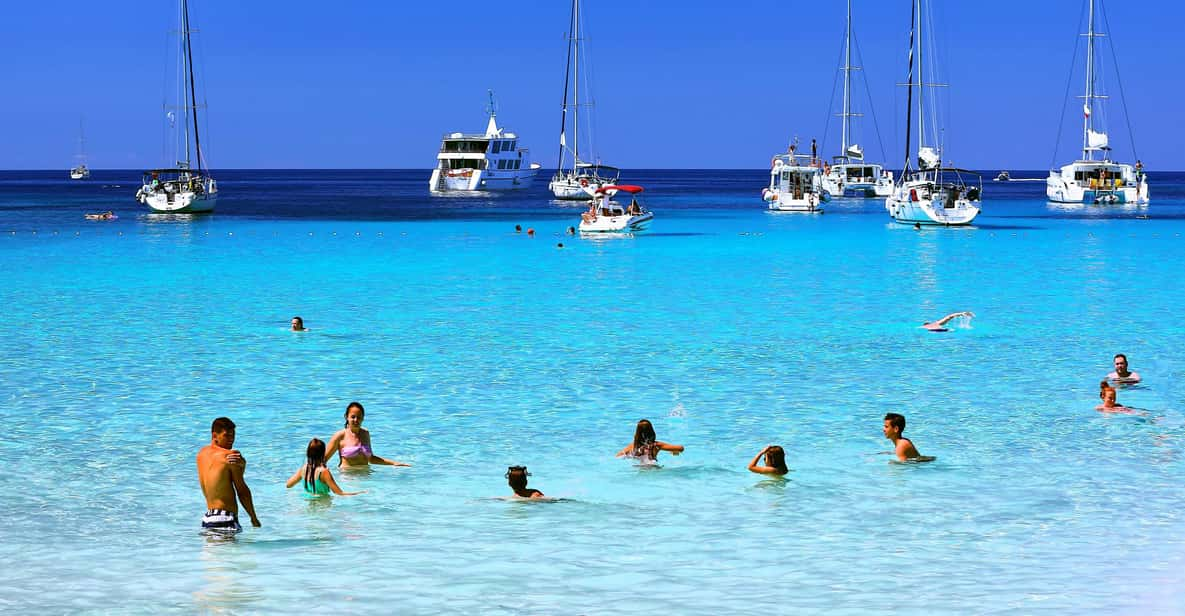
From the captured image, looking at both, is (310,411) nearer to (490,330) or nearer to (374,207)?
(490,330)

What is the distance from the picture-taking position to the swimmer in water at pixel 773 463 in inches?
Result: 607

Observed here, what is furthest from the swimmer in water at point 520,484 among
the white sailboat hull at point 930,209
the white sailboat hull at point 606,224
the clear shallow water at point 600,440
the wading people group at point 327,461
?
the white sailboat hull at point 930,209

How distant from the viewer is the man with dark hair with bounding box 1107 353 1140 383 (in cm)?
2098

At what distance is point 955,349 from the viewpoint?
26.0 metres

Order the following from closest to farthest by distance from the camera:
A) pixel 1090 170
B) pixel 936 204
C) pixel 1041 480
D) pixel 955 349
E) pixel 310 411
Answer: pixel 1041 480, pixel 310 411, pixel 955 349, pixel 936 204, pixel 1090 170

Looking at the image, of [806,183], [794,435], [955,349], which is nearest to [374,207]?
[806,183]

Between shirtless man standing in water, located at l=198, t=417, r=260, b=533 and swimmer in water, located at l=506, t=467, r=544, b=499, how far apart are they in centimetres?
304

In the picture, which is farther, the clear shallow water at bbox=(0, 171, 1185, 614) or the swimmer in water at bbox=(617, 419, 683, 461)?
the swimmer in water at bbox=(617, 419, 683, 461)

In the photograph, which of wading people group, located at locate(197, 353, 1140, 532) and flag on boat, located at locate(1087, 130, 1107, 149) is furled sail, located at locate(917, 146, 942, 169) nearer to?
flag on boat, located at locate(1087, 130, 1107, 149)

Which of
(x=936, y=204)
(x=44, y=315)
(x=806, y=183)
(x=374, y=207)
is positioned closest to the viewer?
(x=44, y=315)

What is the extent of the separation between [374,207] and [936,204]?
178ft

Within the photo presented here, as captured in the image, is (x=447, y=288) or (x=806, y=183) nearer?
(x=447, y=288)

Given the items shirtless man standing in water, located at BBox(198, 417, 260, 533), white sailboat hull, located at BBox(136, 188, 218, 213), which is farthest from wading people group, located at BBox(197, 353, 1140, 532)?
white sailboat hull, located at BBox(136, 188, 218, 213)

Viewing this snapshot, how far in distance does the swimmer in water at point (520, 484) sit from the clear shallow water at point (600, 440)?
0.29 meters
